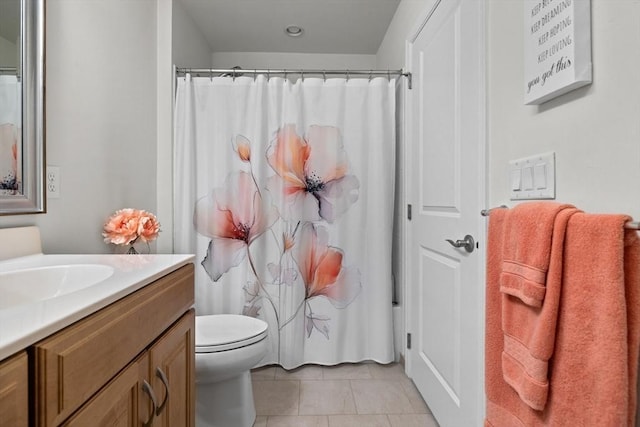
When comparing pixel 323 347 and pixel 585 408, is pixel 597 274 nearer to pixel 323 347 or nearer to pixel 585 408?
pixel 585 408

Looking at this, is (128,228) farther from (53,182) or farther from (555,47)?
(555,47)

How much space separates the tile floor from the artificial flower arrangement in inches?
39.9

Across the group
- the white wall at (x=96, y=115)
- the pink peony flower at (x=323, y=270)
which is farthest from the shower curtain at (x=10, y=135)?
the pink peony flower at (x=323, y=270)

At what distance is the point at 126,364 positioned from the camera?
723 millimetres

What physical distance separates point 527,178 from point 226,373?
4.39ft

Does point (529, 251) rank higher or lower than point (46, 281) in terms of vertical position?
higher

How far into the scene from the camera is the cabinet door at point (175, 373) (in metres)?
0.87

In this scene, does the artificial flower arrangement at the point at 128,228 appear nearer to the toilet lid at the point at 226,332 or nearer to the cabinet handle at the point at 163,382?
the toilet lid at the point at 226,332

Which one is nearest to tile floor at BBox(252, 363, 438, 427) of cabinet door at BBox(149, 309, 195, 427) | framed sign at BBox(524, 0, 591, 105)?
cabinet door at BBox(149, 309, 195, 427)

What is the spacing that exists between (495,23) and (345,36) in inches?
74.9

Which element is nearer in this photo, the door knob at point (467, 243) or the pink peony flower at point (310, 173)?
the door knob at point (467, 243)

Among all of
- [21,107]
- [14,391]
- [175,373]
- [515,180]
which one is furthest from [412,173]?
[14,391]

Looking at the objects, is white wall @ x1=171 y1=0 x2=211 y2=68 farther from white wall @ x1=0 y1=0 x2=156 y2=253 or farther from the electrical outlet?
the electrical outlet

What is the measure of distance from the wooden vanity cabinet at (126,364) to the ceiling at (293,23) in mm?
2050
